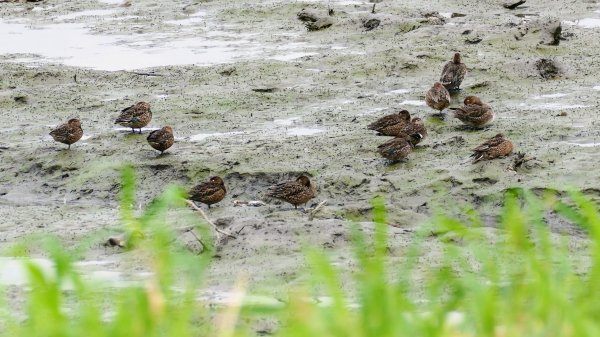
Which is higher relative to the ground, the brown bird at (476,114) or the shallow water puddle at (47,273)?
the shallow water puddle at (47,273)

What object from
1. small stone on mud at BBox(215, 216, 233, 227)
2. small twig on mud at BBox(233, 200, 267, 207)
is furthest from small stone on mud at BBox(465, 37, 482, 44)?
small stone on mud at BBox(215, 216, 233, 227)

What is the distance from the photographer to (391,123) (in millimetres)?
12031

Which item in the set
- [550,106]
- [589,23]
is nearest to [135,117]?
[550,106]

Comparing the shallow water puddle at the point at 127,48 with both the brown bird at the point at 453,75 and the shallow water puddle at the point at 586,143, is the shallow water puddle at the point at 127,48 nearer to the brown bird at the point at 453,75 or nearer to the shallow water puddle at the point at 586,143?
the brown bird at the point at 453,75

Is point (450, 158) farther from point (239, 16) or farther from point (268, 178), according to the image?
point (239, 16)

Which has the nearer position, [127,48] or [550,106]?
[550,106]

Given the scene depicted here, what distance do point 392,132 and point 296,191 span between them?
207cm

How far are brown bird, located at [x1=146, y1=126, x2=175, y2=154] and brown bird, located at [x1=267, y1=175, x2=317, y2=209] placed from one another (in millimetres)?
1968

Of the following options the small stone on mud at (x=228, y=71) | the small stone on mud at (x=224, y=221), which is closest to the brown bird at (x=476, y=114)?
the small stone on mud at (x=224, y=221)

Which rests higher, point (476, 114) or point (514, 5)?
point (476, 114)

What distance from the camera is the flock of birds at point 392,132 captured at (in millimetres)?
10219

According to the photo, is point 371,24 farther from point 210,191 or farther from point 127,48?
point 210,191

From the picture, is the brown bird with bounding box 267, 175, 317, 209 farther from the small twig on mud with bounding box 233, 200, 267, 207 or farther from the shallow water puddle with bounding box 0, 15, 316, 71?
the shallow water puddle with bounding box 0, 15, 316, 71

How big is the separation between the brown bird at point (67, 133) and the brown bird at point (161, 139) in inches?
33.8
